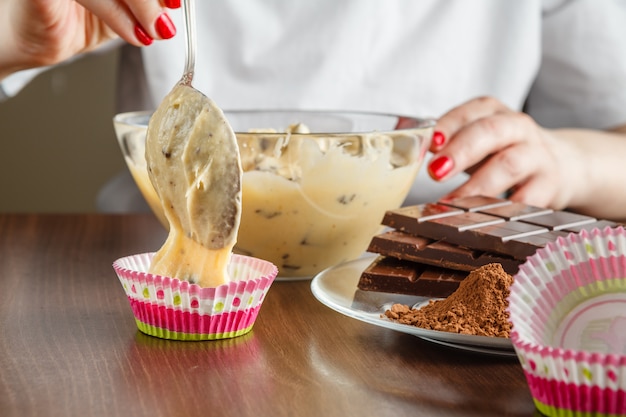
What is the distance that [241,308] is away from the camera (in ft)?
1.94

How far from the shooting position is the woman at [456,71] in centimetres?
114

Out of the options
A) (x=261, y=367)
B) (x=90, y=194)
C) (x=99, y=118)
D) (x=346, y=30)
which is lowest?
(x=90, y=194)

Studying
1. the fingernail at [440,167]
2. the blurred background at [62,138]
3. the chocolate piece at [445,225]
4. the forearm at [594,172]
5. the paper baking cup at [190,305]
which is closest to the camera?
the paper baking cup at [190,305]

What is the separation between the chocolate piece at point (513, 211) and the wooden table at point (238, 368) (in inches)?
7.6

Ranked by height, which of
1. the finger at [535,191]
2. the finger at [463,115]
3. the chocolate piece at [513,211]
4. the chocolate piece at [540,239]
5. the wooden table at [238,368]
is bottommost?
the finger at [535,191]

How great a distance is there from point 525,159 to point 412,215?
1.27 ft

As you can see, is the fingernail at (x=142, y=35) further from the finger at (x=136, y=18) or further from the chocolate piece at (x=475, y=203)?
the chocolate piece at (x=475, y=203)

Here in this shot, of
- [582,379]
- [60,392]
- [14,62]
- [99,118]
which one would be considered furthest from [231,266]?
[99,118]

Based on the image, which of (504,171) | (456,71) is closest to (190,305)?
(504,171)

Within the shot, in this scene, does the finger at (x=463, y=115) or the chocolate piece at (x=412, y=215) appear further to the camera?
the finger at (x=463, y=115)

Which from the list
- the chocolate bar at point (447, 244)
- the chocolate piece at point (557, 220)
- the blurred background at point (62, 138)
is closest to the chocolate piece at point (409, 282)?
the chocolate bar at point (447, 244)

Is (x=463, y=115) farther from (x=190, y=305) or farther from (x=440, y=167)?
(x=190, y=305)

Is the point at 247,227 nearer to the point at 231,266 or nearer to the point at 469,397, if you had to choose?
the point at 231,266

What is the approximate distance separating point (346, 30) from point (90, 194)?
115 cm
